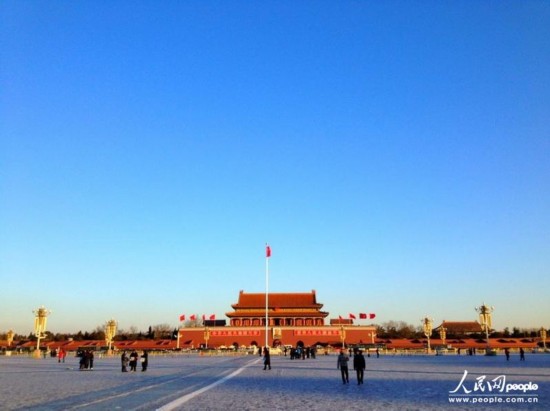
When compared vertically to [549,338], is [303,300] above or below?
above

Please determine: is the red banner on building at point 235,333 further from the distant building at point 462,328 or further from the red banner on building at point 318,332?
the distant building at point 462,328

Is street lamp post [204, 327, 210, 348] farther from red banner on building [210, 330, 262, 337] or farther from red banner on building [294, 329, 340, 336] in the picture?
red banner on building [294, 329, 340, 336]

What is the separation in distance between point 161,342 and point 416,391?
6449cm

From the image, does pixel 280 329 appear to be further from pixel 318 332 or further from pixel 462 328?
pixel 462 328

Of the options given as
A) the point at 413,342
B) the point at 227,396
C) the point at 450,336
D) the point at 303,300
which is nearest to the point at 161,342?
the point at 303,300

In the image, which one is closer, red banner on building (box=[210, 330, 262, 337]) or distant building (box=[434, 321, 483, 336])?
red banner on building (box=[210, 330, 262, 337])

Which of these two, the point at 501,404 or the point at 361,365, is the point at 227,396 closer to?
the point at 361,365

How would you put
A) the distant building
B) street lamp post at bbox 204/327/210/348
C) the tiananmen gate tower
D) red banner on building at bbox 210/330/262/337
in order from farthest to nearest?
the distant building < red banner on building at bbox 210/330/262/337 < the tiananmen gate tower < street lamp post at bbox 204/327/210/348

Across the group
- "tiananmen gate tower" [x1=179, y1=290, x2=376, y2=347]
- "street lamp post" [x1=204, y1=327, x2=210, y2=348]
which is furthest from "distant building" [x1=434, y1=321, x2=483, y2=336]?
"street lamp post" [x1=204, y1=327, x2=210, y2=348]

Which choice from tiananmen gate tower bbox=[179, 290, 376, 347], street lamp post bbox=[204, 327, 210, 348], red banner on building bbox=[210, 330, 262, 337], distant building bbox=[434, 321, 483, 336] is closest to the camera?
street lamp post bbox=[204, 327, 210, 348]

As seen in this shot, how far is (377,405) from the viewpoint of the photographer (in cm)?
1124

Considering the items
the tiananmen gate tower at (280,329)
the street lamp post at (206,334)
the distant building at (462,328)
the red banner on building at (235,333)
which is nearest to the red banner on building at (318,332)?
the tiananmen gate tower at (280,329)

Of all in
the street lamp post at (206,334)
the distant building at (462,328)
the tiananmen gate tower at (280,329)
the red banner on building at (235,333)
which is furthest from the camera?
the distant building at (462,328)

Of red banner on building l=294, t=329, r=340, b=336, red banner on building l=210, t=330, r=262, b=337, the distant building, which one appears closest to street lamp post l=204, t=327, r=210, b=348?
red banner on building l=210, t=330, r=262, b=337
